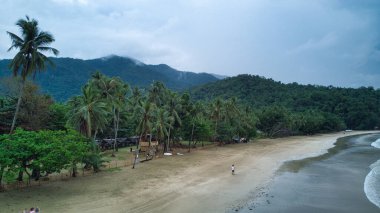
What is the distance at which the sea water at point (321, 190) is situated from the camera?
109 feet

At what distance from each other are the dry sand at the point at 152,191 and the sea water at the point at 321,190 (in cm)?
212

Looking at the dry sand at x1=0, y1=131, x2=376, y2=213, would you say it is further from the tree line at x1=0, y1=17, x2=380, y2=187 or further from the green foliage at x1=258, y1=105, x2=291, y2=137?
the green foliage at x1=258, y1=105, x2=291, y2=137

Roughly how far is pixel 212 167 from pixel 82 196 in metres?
25.5

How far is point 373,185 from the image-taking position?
147 feet

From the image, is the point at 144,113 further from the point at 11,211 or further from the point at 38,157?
the point at 11,211

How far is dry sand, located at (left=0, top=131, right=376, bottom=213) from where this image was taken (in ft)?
103

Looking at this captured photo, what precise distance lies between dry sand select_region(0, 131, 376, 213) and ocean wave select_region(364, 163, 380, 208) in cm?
1183

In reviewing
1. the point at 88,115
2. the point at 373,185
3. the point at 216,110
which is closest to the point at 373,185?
the point at 373,185

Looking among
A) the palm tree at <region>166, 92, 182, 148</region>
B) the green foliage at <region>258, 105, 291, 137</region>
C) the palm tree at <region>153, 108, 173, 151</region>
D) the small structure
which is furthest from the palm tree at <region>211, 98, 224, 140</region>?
the green foliage at <region>258, 105, 291, 137</region>

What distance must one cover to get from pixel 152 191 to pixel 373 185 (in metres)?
28.2

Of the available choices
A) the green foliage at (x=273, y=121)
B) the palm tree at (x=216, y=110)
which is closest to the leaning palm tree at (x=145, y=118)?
the palm tree at (x=216, y=110)

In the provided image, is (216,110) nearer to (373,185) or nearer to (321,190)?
(373,185)

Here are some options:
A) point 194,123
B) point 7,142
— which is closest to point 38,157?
point 7,142

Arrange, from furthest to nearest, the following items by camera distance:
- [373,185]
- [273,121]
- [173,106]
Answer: [273,121] → [173,106] → [373,185]
